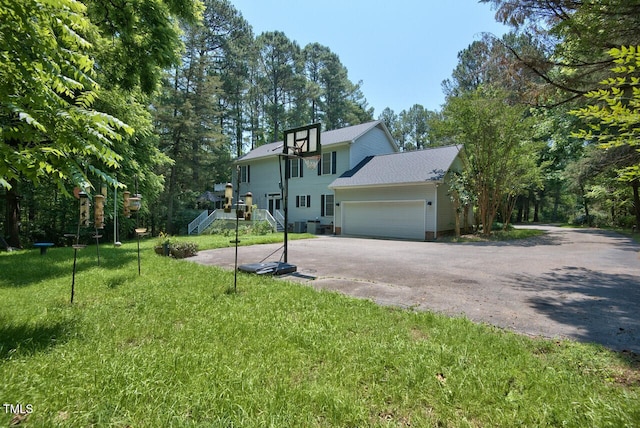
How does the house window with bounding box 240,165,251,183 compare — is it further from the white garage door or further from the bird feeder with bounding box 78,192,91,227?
the bird feeder with bounding box 78,192,91,227

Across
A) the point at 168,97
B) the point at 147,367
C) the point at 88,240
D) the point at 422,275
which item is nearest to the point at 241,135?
the point at 168,97

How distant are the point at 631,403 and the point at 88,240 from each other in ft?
66.5

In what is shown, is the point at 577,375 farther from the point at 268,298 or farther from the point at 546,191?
the point at 546,191

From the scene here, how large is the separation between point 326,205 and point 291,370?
58.7 ft

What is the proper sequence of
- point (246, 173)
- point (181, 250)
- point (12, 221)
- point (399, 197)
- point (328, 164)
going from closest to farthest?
point (181, 250), point (12, 221), point (399, 197), point (328, 164), point (246, 173)

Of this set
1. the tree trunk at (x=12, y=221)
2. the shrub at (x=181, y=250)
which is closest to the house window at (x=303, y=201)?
the shrub at (x=181, y=250)

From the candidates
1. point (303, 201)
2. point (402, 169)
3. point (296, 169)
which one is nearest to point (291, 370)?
point (402, 169)

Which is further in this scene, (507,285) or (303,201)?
(303,201)

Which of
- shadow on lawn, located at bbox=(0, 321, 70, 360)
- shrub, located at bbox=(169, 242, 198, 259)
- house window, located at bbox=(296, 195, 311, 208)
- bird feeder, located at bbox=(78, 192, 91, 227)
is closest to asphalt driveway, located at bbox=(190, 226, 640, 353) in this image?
shrub, located at bbox=(169, 242, 198, 259)

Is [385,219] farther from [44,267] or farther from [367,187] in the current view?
[44,267]

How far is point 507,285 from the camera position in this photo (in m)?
5.97

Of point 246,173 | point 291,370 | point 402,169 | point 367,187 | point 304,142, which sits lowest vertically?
point 291,370

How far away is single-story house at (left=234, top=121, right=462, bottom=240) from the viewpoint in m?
15.9

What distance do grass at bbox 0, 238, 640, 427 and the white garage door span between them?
12.5 meters
